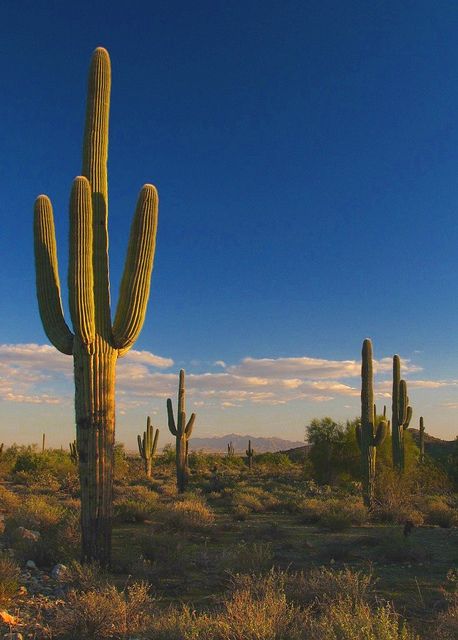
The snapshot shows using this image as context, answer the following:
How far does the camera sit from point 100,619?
19.8 ft

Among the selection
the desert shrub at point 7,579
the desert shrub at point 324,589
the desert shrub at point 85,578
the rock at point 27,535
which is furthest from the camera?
the rock at point 27,535

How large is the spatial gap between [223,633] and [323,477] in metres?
24.3

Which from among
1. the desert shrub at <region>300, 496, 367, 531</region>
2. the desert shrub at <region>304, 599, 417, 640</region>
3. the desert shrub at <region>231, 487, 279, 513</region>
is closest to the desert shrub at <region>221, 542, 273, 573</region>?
the desert shrub at <region>304, 599, 417, 640</region>

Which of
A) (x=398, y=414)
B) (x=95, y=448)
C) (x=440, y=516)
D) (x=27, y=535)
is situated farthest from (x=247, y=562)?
(x=398, y=414)

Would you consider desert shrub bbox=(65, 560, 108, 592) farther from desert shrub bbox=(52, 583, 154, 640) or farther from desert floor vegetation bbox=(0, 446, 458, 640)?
desert shrub bbox=(52, 583, 154, 640)

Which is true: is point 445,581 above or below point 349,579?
below

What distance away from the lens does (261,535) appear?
12891 mm

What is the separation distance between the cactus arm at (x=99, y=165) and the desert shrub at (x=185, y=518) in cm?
619

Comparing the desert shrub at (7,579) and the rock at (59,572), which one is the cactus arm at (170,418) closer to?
the rock at (59,572)

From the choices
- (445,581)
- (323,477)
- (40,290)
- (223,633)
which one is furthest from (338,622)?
(323,477)

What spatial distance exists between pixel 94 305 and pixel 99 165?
2683 mm

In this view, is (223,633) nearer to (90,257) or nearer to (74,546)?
(74,546)

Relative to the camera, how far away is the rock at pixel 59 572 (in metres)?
7.98

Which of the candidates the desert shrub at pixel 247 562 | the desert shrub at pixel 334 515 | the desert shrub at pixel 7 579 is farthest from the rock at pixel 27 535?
the desert shrub at pixel 334 515
